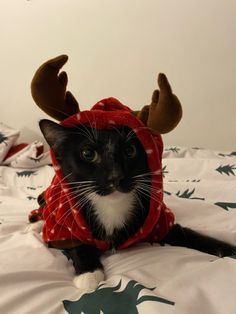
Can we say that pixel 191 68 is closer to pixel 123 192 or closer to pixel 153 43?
pixel 153 43

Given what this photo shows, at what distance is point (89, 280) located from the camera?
668 mm

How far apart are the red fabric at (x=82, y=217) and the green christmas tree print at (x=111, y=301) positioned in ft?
0.60

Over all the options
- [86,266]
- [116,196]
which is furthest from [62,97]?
[86,266]

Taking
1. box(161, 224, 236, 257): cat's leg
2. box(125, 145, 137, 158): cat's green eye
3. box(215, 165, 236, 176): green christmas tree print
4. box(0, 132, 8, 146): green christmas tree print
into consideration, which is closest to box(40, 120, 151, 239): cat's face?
box(125, 145, 137, 158): cat's green eye

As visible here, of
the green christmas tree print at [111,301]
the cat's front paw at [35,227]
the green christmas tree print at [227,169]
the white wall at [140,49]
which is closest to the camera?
the green christmas tree print at [111,301]

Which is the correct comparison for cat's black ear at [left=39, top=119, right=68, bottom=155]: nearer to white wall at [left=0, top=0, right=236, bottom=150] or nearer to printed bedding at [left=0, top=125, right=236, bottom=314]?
printed bedding at [left=0, top=125, right=236, bottom=314]

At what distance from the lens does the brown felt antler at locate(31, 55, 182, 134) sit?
2.34 feet

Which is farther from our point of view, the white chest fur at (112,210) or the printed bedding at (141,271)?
the white chest fur at (112,210)

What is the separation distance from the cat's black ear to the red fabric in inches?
0.7

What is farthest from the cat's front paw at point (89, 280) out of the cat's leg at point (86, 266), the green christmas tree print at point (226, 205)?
the green christmas tree print at point (226, 205)

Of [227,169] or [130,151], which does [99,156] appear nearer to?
[130,151]

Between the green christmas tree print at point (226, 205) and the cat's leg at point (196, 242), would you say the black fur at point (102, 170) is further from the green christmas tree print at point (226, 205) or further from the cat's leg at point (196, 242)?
the green christmas tree print at point (226, 205)

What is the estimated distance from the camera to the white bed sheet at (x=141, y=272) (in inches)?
21.4

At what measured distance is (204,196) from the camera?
1096mm
